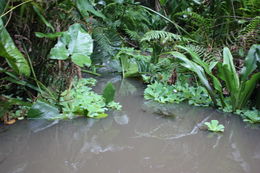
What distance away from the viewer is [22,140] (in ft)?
4.15

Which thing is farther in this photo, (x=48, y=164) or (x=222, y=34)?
(x=222, y=34)

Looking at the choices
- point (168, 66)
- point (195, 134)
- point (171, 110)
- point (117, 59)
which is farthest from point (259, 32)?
point (117, 59)

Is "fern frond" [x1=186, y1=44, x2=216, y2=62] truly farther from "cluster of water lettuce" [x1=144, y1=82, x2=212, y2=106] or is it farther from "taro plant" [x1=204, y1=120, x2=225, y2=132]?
"taro plant" [x1=204, y1=120, x2=225, y2=132]

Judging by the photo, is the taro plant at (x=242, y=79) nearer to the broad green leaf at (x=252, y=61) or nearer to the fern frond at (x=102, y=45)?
the broad green leaf at (x=252, y=61)

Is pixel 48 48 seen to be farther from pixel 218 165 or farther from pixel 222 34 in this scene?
pixel 222 34

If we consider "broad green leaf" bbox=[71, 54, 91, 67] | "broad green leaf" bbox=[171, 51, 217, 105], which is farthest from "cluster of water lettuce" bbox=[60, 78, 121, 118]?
"broad green leaf" bbox=[171, 51, 217, 105]

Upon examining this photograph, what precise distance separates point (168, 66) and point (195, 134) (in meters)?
1.11

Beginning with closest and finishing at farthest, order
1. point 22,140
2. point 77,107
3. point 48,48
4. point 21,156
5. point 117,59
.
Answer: point 21,156
point 22,140
point 77,107
point 48,48
point 117,59

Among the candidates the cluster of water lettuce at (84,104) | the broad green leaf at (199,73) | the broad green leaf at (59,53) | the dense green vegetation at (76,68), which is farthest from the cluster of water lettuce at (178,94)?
the broad green leaf at (59,53)

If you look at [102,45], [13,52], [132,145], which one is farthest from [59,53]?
[102,45]

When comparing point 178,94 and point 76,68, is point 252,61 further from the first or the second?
point 76,68

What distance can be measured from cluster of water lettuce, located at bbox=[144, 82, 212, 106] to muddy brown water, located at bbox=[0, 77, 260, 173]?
195 mm

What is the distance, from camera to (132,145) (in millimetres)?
1234

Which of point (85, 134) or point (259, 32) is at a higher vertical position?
point (259, 32)
